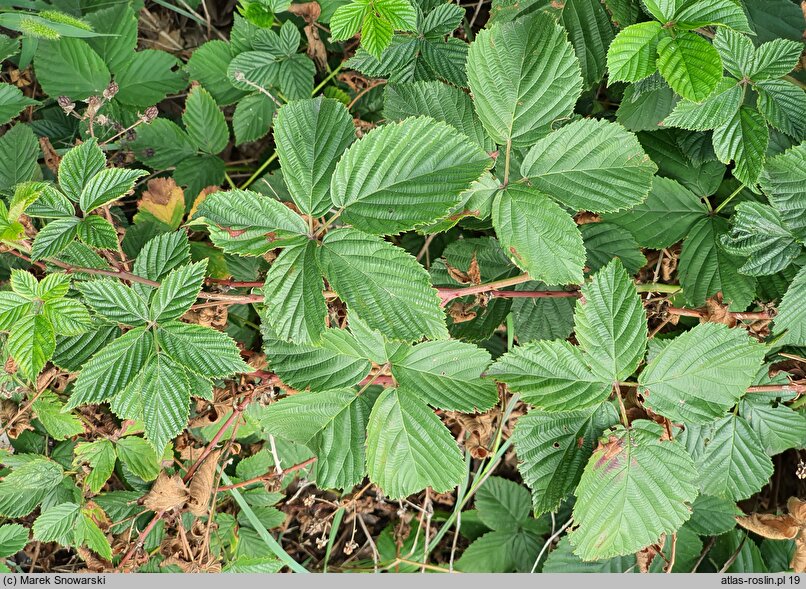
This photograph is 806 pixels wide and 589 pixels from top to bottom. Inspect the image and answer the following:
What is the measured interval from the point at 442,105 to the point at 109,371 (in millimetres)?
1045

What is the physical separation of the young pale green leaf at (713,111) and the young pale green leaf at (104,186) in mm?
1339

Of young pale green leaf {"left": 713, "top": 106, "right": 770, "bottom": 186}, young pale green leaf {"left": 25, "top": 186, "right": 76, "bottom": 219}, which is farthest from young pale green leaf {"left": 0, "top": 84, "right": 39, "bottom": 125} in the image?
young pale green leaf {"left": 713, "top": 106, "right": 770, "bottom": 186}

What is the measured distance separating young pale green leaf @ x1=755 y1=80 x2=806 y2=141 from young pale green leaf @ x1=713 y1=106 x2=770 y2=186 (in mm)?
26

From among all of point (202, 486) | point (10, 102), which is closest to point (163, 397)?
point (202, 486)

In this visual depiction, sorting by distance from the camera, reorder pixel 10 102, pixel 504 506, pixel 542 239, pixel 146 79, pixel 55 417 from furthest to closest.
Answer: pixel 504 506 < pixel 146 79 < pixel 10 102 < pixel 55 417 < pixel 542 239

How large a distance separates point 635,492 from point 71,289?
149cm

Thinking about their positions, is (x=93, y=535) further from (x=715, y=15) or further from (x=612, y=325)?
(x=715, y=15)

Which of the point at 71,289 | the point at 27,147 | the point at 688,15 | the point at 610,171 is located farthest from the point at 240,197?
the point at 688,15

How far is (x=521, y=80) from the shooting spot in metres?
1.43

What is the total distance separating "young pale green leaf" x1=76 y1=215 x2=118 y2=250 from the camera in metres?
1.46

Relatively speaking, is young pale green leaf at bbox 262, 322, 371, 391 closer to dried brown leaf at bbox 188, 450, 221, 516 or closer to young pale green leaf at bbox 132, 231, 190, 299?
young pale green leaf at bbox 132, 231, 190, 299

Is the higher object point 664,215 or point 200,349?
point 664,215

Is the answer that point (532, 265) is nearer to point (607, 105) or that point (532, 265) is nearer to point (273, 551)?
point (607, 105)

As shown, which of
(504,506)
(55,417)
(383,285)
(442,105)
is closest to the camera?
(383,285)
